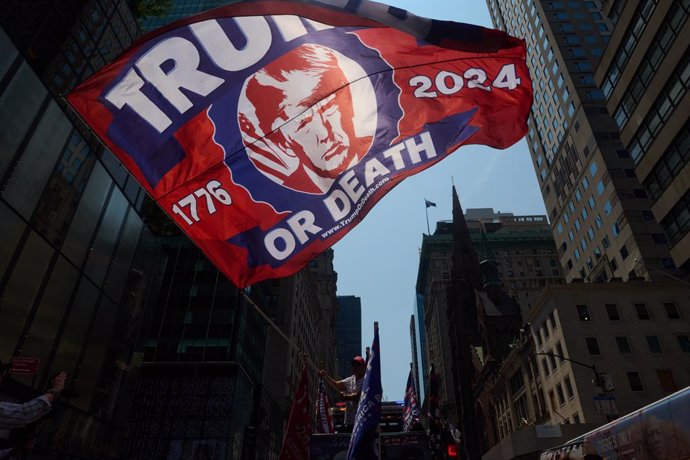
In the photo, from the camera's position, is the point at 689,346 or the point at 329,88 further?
the point at 689,346

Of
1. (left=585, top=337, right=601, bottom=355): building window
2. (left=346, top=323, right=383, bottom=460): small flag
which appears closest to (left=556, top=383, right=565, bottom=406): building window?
(left=585, top=337, right=601, bottom=355): building window

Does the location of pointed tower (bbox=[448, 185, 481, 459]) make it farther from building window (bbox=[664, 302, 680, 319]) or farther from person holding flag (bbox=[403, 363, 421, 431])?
person holding flag (bbox=[403, 363, 421, 431])

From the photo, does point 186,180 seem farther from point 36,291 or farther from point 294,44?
point 36,291

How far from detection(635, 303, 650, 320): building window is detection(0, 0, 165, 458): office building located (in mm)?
47011

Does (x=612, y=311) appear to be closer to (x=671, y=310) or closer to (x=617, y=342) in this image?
(x=617, y=342)

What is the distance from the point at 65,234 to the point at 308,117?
14.6 meters

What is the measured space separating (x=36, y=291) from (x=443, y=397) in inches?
5473

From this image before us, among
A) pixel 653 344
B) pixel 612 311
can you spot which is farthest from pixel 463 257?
pixel 653 344

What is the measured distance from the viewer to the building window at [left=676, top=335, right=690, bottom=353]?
4681 cm

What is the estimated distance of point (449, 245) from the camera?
6614 inches

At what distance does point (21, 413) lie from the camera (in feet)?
13.8

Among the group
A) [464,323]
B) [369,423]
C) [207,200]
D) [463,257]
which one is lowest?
[369,423]

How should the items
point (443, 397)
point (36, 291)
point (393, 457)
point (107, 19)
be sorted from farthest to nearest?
point (443, 397) → point (107, 19) → point (36, 291) → point (393, 457)

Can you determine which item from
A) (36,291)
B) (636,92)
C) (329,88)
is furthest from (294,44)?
(636,92)
